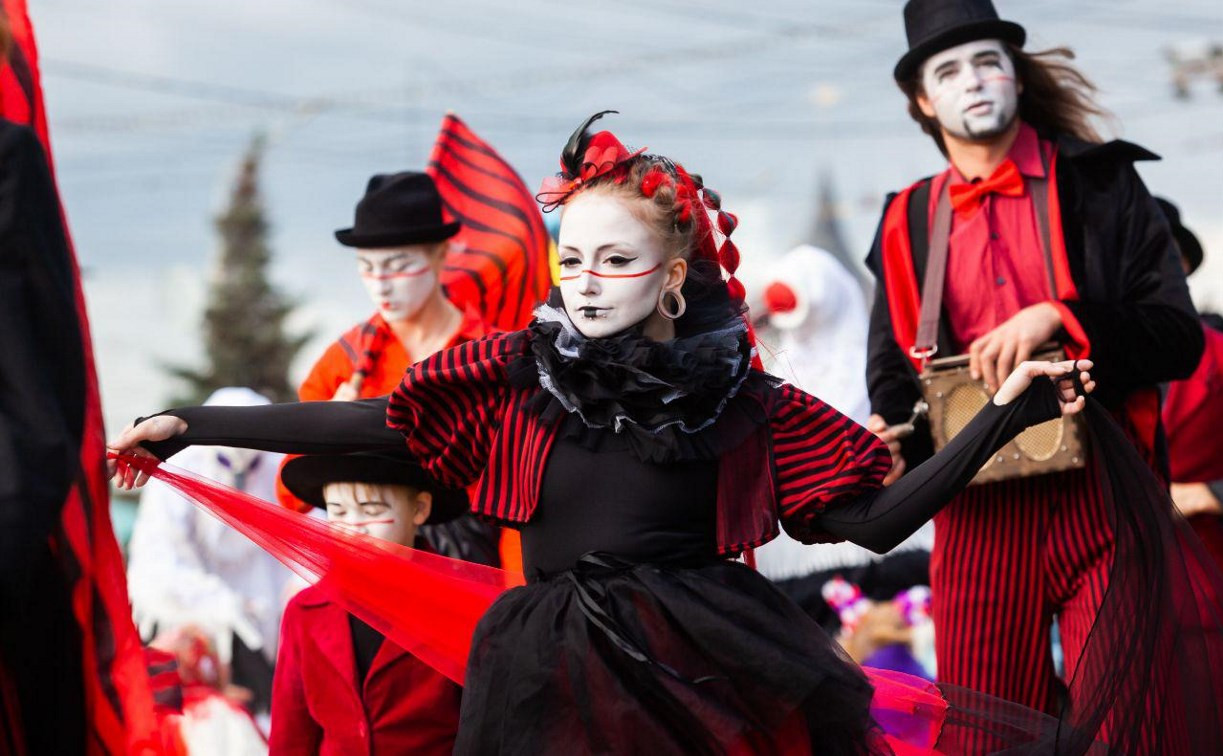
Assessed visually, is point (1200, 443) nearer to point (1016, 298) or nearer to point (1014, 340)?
point (1016, 298)

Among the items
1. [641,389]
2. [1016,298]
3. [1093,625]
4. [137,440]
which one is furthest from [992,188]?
[137,440]

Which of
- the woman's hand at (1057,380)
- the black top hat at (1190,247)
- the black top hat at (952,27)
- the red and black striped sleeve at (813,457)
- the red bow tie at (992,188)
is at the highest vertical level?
the black top hat at (952,27)

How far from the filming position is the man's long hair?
5.27 metres

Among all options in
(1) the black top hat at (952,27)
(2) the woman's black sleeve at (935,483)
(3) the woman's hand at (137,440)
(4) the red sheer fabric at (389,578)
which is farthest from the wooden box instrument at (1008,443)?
(3) the woman's hand at (137,440)

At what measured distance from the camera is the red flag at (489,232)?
7.26 meters

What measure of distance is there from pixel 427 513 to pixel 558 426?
1419 mm

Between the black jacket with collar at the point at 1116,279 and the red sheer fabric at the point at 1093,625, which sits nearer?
the red sheer fabric at the point at 1093,625

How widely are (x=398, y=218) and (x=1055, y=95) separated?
7.77ft

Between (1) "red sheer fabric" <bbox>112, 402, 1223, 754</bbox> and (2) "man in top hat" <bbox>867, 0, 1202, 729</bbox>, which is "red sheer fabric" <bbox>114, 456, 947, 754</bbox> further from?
(2) "man in top hat" <bbox>867, 0, 1202, 729</bbox>

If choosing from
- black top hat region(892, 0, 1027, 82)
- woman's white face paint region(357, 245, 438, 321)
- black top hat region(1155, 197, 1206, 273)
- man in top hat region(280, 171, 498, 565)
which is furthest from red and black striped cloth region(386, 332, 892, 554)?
black top hat region(1155, 197, 1206, 273)

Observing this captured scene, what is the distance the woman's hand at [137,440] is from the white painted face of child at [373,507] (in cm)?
114

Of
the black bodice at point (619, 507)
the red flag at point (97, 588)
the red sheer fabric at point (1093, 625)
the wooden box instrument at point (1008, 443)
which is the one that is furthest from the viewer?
the wooden box instrument at point (1008, 443)

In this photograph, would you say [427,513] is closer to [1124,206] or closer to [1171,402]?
[1124,206]

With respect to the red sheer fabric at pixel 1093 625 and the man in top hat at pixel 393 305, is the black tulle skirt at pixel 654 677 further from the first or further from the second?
the man in top hat at pixel 393 305
